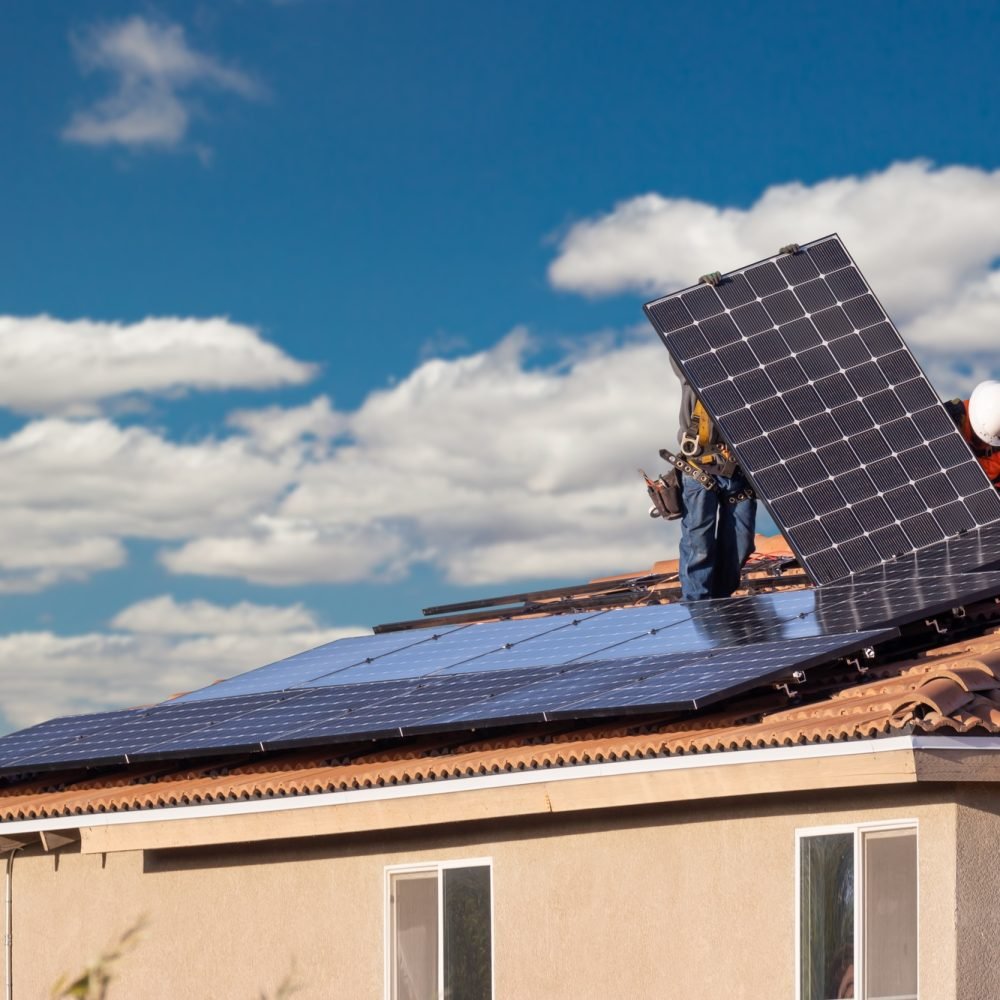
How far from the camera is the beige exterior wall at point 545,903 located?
11.7 m

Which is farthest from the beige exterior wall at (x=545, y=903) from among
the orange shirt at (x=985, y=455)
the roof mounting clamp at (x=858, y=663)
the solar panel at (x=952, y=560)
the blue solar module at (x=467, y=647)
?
the orange shirt at (x=985, y=455)

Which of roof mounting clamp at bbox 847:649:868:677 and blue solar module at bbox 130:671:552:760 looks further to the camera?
blue solar module at bbox 130:671:552:760

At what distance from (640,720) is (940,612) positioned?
225 cm

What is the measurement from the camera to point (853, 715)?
11961 millimetres

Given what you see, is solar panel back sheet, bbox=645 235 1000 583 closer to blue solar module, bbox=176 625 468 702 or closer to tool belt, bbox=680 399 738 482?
tool belt, bbox=680 399 738 482

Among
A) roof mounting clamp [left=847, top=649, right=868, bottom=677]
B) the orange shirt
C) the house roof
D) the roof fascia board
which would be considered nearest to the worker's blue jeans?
the orange shirt

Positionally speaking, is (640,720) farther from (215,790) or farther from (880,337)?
(880,337)

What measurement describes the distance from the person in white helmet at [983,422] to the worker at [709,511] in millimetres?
2208

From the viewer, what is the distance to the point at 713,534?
62.5 feet

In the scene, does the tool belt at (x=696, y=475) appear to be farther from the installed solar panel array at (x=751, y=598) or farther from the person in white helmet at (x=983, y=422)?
the person in white helmet at (x=983, y=422)

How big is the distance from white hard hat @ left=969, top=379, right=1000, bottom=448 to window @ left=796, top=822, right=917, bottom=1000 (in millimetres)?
7489

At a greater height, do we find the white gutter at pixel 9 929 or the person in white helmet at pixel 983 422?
the person in white helmet at pixel 983 422

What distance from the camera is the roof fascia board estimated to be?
1138 centimetres

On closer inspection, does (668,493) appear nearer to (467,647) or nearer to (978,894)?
(467,647)
